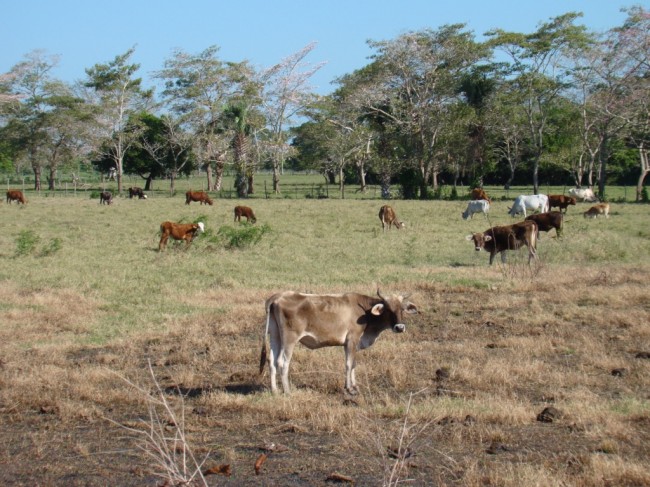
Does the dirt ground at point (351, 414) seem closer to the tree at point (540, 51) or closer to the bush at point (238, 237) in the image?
the bush at point (238, 237)

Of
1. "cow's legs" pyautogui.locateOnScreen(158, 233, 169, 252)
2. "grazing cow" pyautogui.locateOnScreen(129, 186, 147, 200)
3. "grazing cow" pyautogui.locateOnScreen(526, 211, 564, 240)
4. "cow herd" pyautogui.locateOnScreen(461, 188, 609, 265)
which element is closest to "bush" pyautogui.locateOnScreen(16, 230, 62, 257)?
"cow's legs" pyautogui.locateOnScreen(158, 233, 169, 252)

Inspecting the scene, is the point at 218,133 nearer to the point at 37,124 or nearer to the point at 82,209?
the point at 37,124

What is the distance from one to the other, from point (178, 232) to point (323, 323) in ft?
47.1

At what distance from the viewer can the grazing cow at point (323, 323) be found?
7.64 meters

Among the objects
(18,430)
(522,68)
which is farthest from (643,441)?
(522,68)

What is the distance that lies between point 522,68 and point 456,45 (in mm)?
5970

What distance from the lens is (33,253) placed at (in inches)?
794

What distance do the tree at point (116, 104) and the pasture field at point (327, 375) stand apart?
4533 cm

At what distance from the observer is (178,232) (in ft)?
70.5

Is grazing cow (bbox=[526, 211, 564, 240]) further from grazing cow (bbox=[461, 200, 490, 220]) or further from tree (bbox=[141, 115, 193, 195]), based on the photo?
tree (bbox=[141, 115, 193, 195])

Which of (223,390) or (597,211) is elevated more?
(597,211)

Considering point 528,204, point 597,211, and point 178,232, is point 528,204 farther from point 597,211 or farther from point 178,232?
point 178,232

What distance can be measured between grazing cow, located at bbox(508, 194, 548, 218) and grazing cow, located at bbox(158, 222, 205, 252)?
16.4 meters

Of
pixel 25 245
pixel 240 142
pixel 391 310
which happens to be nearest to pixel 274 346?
pixel 391 310
